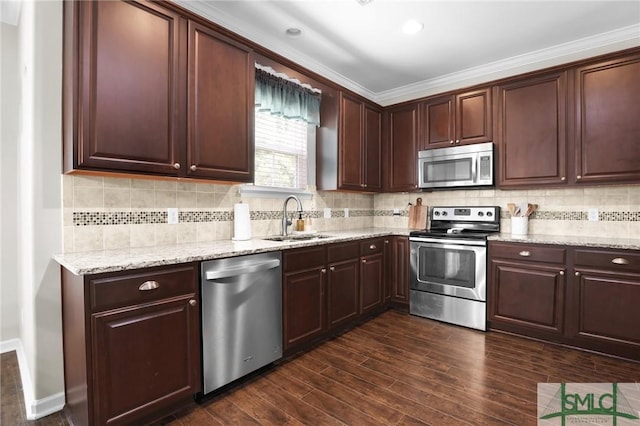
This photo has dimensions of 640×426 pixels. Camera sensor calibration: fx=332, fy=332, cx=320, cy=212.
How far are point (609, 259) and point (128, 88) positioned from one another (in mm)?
3483

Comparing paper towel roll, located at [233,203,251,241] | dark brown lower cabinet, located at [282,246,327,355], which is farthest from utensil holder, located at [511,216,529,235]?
paper towel roll, located at [233,203,251,241]

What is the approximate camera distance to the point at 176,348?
1.80 m

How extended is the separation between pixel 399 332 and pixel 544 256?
4.56 ft

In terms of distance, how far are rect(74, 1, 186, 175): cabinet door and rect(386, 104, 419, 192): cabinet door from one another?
2.56m

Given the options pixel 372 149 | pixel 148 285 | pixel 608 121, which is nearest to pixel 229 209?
pixel 148 285

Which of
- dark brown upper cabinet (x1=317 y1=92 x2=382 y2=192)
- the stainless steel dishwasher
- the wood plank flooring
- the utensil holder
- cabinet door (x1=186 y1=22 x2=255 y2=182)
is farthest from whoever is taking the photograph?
dark brown upper cabinet (x1=317 y1=92 x2=382 y2=192)

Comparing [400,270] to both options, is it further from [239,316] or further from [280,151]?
[239,316]

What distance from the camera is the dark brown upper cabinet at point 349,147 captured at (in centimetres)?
346

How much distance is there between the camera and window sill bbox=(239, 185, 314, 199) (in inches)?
113

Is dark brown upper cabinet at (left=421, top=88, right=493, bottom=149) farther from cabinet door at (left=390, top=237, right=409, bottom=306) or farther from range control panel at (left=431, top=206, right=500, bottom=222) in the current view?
cabinet door at (left=390, top=237, right=409, bottom=306)

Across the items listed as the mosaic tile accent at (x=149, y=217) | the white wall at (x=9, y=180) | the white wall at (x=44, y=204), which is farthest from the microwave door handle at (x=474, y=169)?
the white wall at (x=9, y=180)

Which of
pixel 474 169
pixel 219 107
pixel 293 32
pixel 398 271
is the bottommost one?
pixel 398 271

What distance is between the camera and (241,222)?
104 inches

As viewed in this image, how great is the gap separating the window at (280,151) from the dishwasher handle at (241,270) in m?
1.04
